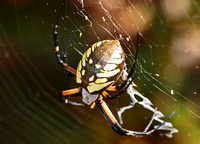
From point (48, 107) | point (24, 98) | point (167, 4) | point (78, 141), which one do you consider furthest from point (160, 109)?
point (24, 98)

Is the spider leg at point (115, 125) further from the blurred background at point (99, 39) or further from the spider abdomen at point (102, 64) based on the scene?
the spider abdomen at point (102, 64)

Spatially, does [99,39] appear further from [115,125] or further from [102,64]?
[115,125]

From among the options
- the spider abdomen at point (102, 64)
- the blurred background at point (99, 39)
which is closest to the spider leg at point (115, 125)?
the blurred background at point (99, 39)

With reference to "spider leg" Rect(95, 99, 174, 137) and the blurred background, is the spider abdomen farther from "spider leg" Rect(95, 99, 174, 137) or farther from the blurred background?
"spider leg" Rect(95, 99, 174, 137)

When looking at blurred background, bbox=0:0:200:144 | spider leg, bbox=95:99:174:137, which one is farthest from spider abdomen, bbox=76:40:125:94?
spider leg, bbox=95:99:174:137

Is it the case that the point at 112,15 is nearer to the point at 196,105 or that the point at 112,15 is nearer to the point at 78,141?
the point at 196,105
